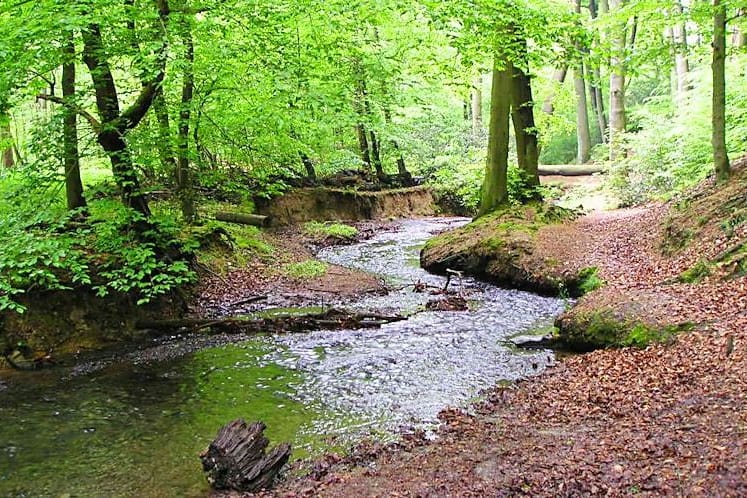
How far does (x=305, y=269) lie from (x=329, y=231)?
6218 millimetres

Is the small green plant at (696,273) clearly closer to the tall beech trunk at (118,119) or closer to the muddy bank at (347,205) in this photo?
the tall beech trunk at (118,119)

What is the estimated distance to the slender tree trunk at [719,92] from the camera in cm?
1038

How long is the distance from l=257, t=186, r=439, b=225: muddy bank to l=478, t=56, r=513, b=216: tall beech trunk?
8432 millimetres

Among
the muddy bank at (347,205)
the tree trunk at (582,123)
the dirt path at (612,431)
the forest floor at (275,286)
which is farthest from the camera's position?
the tree trunk at (582,123)

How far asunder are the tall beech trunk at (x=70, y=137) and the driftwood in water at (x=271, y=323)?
2718 mm

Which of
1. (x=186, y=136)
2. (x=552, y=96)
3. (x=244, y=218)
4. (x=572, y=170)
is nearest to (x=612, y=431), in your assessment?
(x=186, y=136)

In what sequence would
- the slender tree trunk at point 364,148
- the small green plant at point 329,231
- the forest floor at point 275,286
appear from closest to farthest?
the forest floor at point 275,286 → the small green plant at point 329,231 → the slender tree trunk at point 364,148

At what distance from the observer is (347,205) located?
25.2m

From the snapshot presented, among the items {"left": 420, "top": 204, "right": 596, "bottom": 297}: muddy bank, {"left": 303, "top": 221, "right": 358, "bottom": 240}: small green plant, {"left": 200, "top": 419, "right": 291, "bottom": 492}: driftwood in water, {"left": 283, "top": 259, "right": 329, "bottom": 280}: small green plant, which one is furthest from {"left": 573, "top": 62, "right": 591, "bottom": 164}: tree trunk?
{"left": 200, "top": 419, "right": 291, "bottom": 492}: driftwood in water

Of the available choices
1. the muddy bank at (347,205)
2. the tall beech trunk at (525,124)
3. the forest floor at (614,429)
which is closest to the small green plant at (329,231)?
the muddy bank at (347,205)

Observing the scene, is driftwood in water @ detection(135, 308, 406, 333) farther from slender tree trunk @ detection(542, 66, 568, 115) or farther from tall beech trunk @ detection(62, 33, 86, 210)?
slender tree trunk @ detection(542, 66, 568, 115)

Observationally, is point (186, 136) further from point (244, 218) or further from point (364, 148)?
point (364, 148)

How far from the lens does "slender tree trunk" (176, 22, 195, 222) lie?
9414 mm

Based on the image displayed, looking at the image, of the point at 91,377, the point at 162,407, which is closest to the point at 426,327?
the point at 162,407
